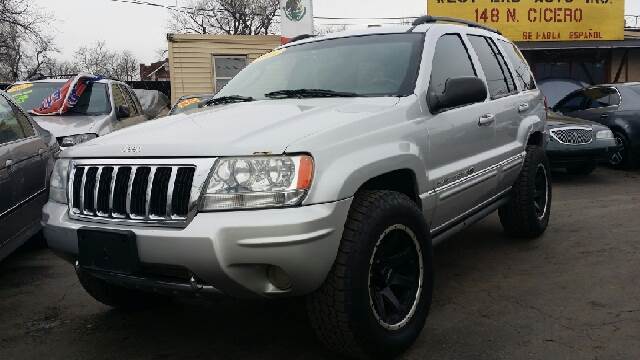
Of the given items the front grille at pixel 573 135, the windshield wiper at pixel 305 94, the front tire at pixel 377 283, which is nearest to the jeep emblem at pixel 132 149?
the front tire at pixel 377 283

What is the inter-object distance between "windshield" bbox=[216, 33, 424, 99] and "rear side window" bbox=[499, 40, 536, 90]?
1.60 m

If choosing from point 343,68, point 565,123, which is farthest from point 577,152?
point 343,68

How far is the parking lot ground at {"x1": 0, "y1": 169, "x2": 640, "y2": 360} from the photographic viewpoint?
119 inches

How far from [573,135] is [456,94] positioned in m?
5.68

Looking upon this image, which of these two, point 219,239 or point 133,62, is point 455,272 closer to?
point 219,239

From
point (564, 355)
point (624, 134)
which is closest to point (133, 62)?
point (624, 134)

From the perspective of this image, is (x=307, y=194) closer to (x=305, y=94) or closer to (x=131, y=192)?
(x=131, y=192)

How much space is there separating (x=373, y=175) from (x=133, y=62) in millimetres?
79629

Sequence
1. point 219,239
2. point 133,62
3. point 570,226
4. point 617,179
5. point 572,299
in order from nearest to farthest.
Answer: point 219,239 → point 572,299 → point 570,226 → point 617,179 → point 133,62

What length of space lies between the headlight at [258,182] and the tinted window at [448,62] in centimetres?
132

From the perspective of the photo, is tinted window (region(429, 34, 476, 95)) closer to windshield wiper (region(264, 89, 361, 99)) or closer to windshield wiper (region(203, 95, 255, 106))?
windshield wiper (region(264, 89, 361, 99))

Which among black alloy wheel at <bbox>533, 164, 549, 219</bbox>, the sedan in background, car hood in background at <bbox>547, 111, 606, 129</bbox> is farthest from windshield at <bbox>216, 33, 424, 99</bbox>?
car hood in background at <bbox>547, 111, 606, 129</bbox>

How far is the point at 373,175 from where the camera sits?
2758 mm

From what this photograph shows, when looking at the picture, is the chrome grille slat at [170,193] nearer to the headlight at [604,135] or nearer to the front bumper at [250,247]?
the front bumper at [250,247]
